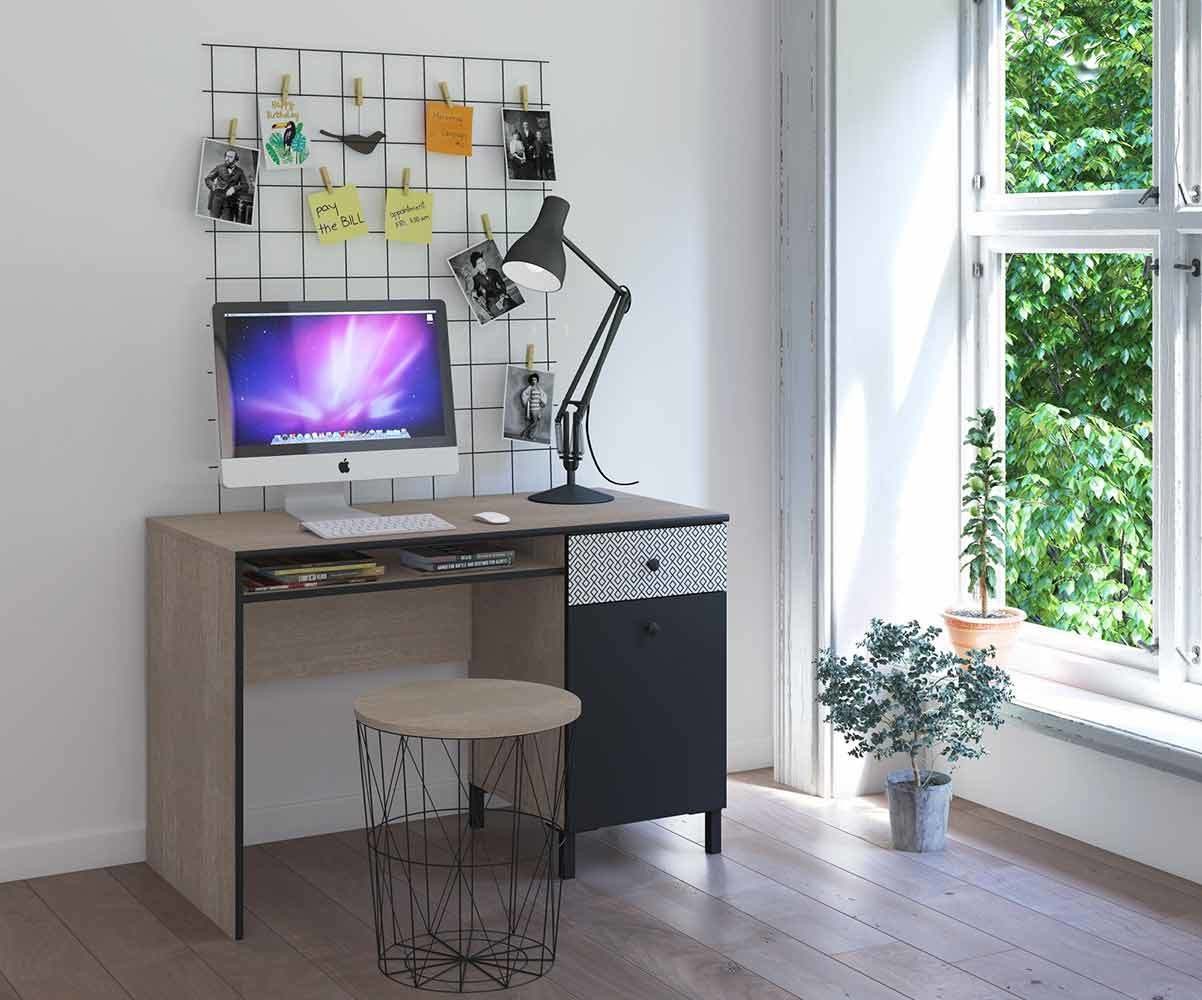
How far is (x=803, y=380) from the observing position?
4.06 metres

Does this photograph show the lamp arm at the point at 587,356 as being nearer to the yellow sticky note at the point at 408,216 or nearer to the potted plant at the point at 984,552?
the yellow sticky note at the point at 408,216

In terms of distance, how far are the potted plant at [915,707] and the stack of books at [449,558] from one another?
2.75 feet

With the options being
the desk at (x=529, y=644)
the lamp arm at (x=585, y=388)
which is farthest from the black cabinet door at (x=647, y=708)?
the lamp arm at (x=585, y=388)

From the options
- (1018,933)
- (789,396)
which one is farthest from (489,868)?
(789,396)

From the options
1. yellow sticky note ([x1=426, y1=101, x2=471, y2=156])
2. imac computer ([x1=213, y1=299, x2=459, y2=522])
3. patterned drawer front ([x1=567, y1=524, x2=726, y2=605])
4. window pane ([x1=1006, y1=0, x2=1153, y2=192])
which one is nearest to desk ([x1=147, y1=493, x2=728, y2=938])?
patterned drawer front ([x1=567, y1=524, x2=726, y2=605])

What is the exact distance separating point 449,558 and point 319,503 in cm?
41

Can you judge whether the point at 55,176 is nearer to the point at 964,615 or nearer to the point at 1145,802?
the point at 964,615

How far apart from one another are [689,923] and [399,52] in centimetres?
199

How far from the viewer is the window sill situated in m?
3.39

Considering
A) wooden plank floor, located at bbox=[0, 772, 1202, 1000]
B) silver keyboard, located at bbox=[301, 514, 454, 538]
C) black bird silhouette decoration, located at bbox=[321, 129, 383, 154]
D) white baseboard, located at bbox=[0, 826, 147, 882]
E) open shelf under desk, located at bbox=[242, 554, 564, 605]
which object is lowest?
wooden plank floor, located at bbox=[0, 772, 1202, 1000]

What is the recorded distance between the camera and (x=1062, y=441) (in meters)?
3.96

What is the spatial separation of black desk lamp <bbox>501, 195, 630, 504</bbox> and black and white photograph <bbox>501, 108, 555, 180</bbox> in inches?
5.8

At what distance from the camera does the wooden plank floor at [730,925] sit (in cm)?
292

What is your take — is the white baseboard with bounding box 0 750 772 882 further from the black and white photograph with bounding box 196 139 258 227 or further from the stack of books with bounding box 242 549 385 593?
the black and white photograph with bounding box 196 139 258 227
